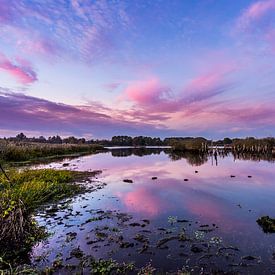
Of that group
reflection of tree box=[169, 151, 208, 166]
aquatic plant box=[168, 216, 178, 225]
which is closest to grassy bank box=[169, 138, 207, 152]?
reflection of tree box=[169, 151, 208, 166]

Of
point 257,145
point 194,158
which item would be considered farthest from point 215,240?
point 257,145

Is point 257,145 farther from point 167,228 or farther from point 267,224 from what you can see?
point 167,228

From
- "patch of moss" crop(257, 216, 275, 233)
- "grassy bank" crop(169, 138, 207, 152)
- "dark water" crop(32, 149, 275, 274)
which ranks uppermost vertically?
"grassy bank" crop(169, 138, 207, 152)

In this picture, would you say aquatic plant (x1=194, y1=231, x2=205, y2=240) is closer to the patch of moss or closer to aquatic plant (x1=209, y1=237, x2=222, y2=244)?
aquatic plant (x1=209, y1=237, x2=222, y2=244)

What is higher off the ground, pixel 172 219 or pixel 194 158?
pixel 194 158

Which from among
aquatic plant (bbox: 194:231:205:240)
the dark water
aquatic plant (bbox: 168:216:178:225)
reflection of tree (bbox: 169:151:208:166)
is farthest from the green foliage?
aquatic plant (bbox: 194:231:205:240)

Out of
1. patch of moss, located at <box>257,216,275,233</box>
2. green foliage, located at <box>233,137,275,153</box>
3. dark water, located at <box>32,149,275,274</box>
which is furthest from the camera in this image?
green foliage, located at <box>233,137,275,153</box>

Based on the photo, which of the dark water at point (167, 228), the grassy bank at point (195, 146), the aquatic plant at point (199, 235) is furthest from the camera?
the grassy bank at point (195, 146)

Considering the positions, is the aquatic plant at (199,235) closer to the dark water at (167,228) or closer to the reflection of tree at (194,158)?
the dark water at (167,228)

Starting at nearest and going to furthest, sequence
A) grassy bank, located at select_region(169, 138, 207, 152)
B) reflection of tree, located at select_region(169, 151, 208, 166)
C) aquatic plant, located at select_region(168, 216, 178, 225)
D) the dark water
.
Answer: the dark water, aquatic plant, located at select_region(168, 216, 178, 225), reflection of tree, located at select_region(169, 151, 208, 166), grassy bank, located at select_region(169, 138, 207, 152)

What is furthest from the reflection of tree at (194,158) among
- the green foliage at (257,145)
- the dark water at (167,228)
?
the dark water at (167,228)

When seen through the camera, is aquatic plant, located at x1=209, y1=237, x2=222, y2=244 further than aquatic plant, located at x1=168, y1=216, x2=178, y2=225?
No

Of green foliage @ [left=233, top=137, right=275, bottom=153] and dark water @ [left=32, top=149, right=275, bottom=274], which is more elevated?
A: green foliage @ [left=233, top=137, right=275, bottom=153]

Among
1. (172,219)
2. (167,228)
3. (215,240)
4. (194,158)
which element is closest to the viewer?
(215,240)
